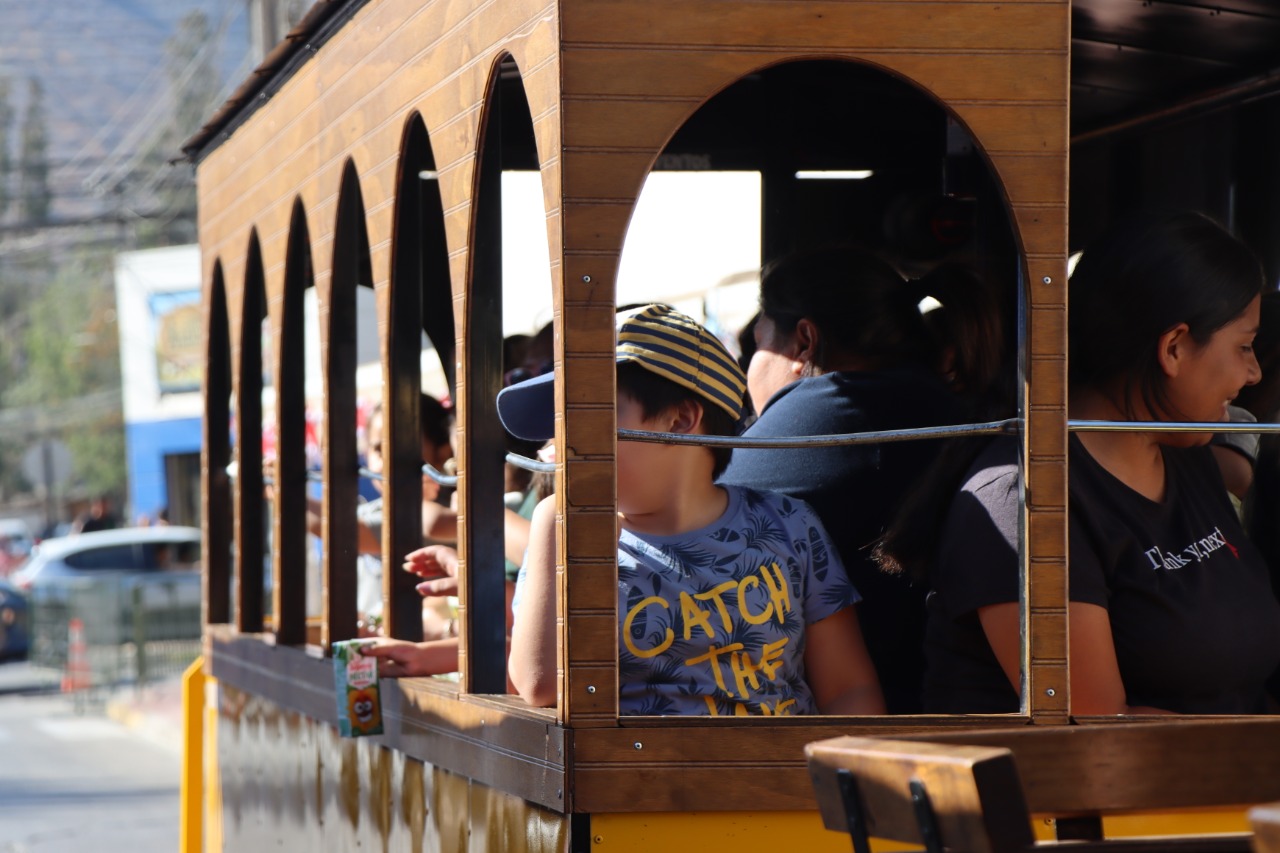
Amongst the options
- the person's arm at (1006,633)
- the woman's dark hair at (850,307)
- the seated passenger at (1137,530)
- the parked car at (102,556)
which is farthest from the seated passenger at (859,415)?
the parked car at (102,556)

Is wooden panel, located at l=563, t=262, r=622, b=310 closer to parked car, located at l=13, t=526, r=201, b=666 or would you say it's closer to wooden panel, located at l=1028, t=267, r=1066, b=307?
wooden panel, located at l=1028, t=267, r=1066, b=307

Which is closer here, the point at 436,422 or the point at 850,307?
the point at 850,307

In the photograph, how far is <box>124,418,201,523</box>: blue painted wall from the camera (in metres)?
32.3

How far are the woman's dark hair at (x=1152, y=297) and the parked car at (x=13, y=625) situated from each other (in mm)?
17963

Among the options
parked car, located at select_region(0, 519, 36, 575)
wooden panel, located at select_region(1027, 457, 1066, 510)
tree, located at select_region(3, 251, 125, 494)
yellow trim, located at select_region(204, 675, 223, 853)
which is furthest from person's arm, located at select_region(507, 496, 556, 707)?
tree, located at select_region(3, 251, 125, 494)

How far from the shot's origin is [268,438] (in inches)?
607

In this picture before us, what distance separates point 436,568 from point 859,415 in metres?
0.88

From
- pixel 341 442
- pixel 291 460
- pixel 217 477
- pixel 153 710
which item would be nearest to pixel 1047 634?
pixel 341 442

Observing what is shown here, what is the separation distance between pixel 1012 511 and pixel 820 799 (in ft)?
3.12

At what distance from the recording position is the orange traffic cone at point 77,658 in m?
17.1

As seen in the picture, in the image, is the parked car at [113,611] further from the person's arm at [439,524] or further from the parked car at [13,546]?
the parked car at [13,546]

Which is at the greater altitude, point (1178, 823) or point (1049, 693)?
point (1049, 693)

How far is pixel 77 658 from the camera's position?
56.4 ft

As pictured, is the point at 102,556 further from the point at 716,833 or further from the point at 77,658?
the point at 716,833
